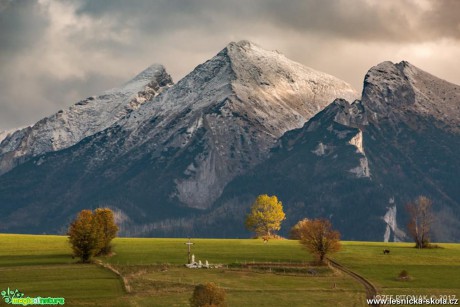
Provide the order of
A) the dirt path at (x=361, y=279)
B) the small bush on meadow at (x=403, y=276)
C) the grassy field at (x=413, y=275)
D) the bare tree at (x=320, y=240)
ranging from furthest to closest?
the bare tree at (x=320, y=240) < the small bush on meadow at (x=403, y=276) < the grassy field at (x=413, y=275) < the dirt path at (x=361, y=279)

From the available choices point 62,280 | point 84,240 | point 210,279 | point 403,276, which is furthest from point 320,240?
point 62,280

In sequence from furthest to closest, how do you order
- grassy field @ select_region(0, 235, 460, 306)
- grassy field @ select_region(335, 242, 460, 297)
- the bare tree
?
the bare tree
grassy field @ select_region(335, 242, 460, 297)
grassy field @ select_region(0, 235, 460, 306)

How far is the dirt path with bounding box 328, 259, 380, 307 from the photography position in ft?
503

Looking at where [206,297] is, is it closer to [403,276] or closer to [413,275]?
[403,276]

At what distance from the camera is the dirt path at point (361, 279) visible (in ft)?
Result: 503

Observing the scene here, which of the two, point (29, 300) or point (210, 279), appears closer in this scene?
point (29, 300)

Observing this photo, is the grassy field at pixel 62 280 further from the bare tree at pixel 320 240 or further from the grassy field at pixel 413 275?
the grassy field at pixel 413 275

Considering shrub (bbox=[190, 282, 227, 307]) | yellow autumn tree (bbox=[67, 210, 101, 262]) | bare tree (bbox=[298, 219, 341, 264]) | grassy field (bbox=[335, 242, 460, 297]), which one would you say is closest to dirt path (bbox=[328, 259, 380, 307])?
grassy field (bbox=[335, 242, 460, 297])

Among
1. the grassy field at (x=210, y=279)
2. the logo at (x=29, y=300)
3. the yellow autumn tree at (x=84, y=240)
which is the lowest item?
the logo at (x=29, y=300)

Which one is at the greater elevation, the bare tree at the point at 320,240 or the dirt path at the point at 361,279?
the bare tree at the point at 320,240

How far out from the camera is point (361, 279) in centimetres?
17150

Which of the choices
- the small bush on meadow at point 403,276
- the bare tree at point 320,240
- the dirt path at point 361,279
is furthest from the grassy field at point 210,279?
the bare tree at point 320,240

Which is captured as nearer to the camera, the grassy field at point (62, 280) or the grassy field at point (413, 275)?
the grassy field at point (62, 280)

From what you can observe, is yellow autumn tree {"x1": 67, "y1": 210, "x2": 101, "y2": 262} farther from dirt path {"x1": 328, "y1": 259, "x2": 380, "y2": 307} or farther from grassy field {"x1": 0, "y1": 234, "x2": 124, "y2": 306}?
dirt path {"x1": 328, "y1": 259, "x2": 380, "y2": 307}
